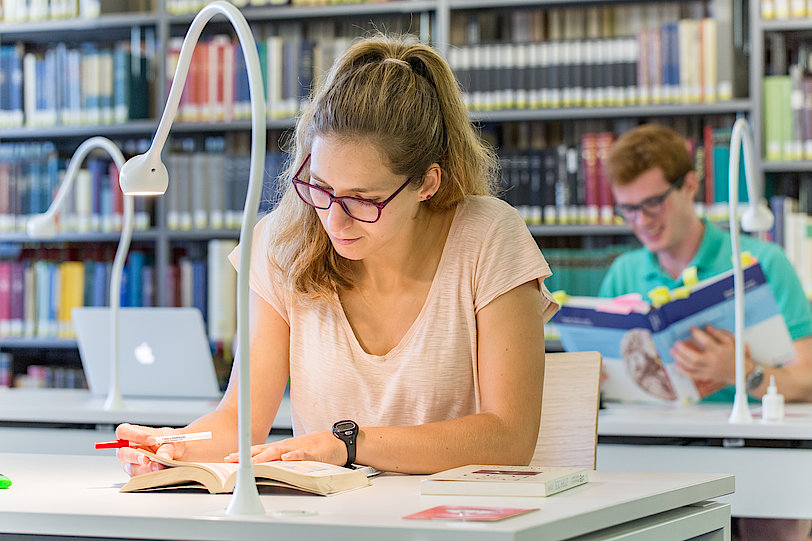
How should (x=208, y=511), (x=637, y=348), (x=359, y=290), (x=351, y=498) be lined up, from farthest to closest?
(x=637, y=348) < (x=359, y=290) < (x=351, y=498) < (x=208, y=511)

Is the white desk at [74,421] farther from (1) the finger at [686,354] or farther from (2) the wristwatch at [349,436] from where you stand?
(2) the wristwatch at [349,436]

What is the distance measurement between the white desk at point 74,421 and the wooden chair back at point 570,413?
3.05ft

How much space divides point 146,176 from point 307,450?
0.43m

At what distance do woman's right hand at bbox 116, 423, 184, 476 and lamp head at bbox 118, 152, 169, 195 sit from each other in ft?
1.12

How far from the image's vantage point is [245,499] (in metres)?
1.21

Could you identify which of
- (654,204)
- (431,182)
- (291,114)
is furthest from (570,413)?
(291,114)

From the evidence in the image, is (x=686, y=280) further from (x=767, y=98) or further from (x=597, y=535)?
(x=597, y=535)

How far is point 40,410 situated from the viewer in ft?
9.39

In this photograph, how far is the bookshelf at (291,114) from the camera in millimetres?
4062

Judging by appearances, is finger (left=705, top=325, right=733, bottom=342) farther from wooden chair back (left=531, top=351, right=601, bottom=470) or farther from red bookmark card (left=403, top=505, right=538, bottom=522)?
red bookmark card (left=403, top=505, right=538, bottom=522)

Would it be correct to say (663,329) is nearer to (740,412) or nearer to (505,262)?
(740,412)

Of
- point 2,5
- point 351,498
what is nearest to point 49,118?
point 2,5

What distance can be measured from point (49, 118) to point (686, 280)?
9.29 feet

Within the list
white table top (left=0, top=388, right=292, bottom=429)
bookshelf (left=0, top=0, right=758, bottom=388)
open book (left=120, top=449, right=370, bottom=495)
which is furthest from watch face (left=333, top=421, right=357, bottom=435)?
bookshelf (left=0, top=0, right=758, bottom=388)
